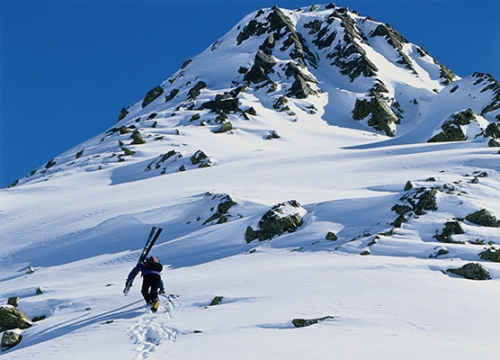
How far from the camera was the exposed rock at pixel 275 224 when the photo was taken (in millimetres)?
17984

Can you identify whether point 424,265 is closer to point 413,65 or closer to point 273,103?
point 273,103

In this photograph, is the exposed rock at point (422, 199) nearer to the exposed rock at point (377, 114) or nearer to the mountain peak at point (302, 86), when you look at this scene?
the mountain peak at point (302, 86)

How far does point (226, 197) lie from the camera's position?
22.1 meters

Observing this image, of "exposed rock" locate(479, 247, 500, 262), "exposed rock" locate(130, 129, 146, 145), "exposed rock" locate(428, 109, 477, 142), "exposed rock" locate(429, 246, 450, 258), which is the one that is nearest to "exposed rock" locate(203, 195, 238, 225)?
"exposed rock" locate(429, 246, 450, 258)

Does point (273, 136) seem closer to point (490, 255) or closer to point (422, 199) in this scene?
point (422, 199)

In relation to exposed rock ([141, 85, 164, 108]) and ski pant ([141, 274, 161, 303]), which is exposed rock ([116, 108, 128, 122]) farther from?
ski pant ([141, 274, 161, 303])

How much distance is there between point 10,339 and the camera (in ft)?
38.0

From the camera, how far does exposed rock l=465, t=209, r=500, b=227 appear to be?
16.5m

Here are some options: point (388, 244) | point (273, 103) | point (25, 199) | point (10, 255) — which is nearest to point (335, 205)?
point (388, 244)

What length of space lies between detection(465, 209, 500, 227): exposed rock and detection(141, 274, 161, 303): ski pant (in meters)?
10.1

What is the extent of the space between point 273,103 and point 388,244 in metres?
45.0

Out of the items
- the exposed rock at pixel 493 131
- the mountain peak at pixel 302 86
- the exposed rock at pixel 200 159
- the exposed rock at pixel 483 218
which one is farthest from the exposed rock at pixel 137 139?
the exposed rock at pixel 483 218

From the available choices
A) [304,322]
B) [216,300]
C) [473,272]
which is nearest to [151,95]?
[216,300]

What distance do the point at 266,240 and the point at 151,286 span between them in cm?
581
